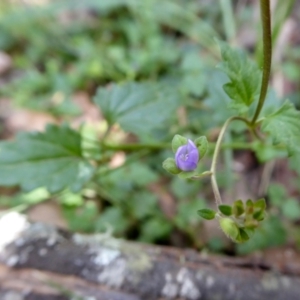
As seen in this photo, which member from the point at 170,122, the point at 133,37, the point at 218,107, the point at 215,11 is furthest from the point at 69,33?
the point at 218,107

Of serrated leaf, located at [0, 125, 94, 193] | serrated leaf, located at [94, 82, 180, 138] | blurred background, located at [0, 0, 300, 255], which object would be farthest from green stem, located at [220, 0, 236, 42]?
serrated leaf, located at [0, 125, 94, 193]

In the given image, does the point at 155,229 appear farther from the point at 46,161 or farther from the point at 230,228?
the point at 230,228

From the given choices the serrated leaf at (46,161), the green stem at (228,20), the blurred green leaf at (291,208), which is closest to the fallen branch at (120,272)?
the serrated leaf at (46,161)

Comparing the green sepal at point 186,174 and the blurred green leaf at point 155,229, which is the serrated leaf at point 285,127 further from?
the blurred green leaf at point 155,229

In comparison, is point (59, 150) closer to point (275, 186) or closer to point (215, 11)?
point (275, 186)

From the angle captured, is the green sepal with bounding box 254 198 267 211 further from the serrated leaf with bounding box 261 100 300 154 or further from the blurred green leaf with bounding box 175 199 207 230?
the blurred green leaf with bounding box 175 199 207 230

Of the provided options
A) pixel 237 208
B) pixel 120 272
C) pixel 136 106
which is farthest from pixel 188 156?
pixel 136 106
